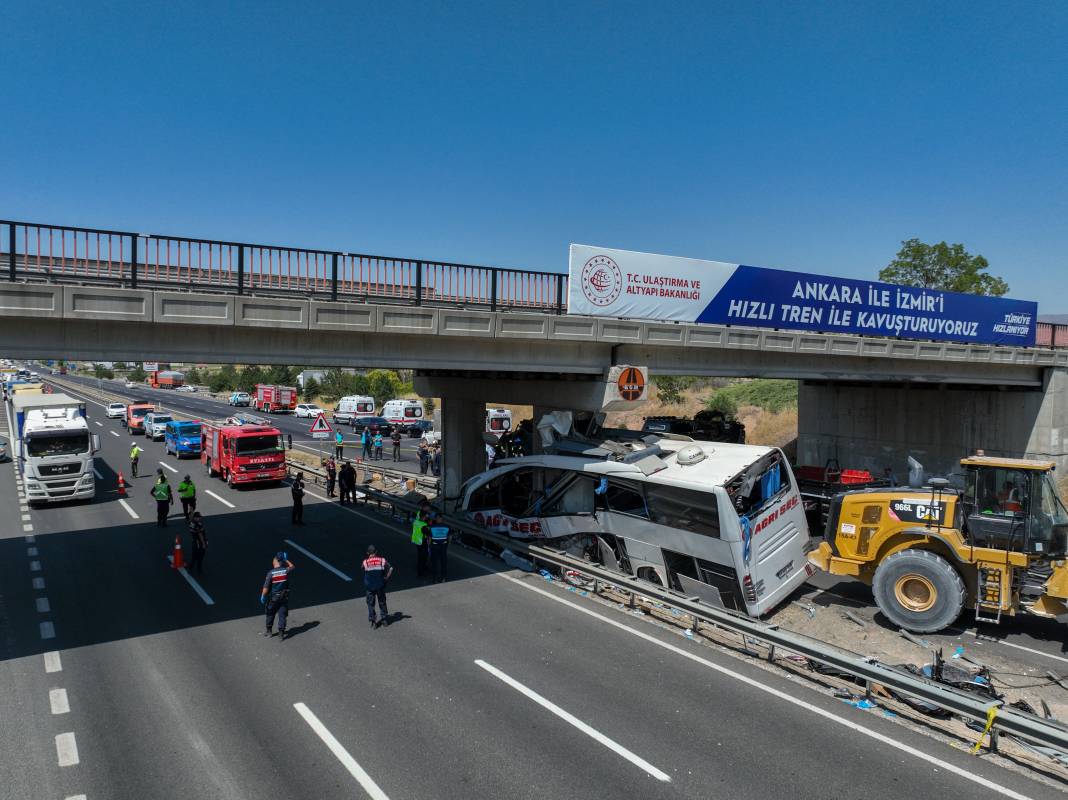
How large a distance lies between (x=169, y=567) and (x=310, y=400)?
74.5 metres

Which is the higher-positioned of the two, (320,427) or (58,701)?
(320,427)

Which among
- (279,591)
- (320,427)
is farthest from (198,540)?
(320,427)

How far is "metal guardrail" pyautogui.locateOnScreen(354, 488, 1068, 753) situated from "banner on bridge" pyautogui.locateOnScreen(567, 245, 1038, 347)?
271 inches

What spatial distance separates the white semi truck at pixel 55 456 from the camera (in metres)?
22.8

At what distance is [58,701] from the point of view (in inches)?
346

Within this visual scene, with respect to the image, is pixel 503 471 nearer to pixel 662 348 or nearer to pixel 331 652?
pixel 662 348

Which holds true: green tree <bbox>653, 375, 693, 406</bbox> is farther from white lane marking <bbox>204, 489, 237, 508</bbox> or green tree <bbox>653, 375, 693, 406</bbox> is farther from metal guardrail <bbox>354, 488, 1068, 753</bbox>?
metal guardrail <bbox>354, 488, 1068, 753</bbox>

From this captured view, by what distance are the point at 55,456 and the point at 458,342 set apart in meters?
16.8

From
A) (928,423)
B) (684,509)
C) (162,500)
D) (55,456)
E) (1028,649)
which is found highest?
(928,423)

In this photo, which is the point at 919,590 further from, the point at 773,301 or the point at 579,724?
the point at 773,301

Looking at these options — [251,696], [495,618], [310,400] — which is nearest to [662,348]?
[495,618]

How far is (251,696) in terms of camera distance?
8.91 meters

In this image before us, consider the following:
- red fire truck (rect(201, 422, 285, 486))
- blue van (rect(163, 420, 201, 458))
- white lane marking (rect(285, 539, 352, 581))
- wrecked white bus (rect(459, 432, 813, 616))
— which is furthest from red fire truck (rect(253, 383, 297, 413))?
wrecked white bus (rect(459, 432, 813, 616))

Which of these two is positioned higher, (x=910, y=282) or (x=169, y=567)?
(x=910, y=282)
